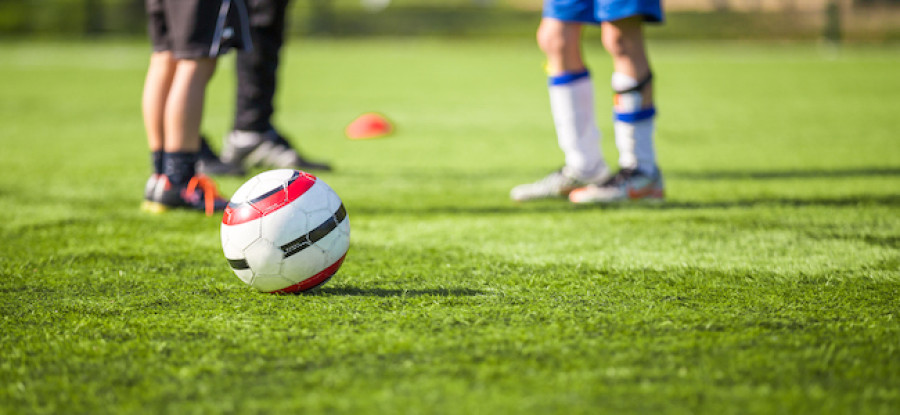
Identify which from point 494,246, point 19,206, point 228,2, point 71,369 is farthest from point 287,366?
point 19,206

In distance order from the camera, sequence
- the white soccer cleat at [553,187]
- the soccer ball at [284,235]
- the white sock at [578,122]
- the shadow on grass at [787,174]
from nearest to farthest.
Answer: the soccer ball at [284,235] < the white sock at [578,122] < the white soccer cleat at [553,187] < the shadow on grass at [787,174]

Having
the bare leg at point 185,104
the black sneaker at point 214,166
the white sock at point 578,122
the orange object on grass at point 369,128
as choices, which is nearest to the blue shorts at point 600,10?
the white sock at point 578,122

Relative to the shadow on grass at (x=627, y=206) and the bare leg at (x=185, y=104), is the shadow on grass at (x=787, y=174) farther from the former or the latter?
the bare leg at (x=185, y=104)

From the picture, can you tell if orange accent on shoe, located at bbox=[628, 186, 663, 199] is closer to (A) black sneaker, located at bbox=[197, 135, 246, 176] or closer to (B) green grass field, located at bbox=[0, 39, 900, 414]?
(B) green grass field, located at bbox=[0, 39, 900, 414]

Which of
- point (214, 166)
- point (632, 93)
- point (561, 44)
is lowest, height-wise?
point (214, 166)

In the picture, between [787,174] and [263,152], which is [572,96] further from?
[263,152]

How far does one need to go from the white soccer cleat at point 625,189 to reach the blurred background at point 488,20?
2201cm

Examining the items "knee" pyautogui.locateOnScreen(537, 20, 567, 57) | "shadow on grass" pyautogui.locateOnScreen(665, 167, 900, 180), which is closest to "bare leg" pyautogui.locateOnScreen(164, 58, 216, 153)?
"knee" pyautogui.locateOnScreen(537, 20, 567, 57)

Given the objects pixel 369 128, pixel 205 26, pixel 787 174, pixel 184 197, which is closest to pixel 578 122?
pixel 787 174

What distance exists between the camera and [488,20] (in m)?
29.7

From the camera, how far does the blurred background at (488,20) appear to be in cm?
2467

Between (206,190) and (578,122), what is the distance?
1.69 meters

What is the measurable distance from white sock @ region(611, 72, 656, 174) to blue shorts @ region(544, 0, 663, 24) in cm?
30

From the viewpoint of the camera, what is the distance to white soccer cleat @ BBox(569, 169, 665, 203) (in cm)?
365
